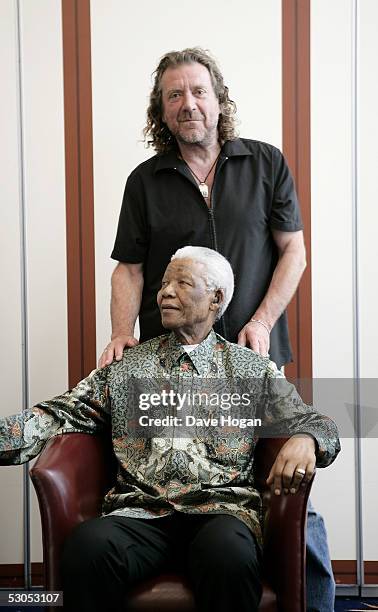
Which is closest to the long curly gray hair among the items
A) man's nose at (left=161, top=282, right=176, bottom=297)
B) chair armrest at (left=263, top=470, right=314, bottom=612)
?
man's nose at (left=161, top=282, right=176, bottom=297)

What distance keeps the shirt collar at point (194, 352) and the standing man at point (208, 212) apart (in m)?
0.14

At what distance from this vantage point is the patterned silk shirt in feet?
7.09

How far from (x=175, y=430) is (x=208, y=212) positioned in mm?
717

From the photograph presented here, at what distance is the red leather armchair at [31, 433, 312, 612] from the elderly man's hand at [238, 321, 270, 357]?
1.19 feet

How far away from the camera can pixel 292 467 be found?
1995 mm

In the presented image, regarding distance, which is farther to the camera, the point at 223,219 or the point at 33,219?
the point at 33,219

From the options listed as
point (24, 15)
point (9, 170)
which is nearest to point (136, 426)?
point (9, 170)

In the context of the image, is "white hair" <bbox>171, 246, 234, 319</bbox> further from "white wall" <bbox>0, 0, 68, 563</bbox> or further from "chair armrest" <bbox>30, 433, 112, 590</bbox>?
"white wall" <bbox>0, 0, 68, 563</bbox>

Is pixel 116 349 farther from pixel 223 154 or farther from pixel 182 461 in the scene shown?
pixel 223 154

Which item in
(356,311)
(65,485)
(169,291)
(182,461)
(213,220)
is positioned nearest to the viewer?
(65,485)

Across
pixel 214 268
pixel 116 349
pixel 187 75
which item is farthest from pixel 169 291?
pixel 187 75

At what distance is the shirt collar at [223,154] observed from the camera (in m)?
2.63

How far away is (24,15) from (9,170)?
0.59m

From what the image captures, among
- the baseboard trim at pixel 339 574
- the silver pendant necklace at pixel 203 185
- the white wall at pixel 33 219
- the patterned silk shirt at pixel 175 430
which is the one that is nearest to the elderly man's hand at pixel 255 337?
the patterned silk shirt at pixel 175 430
